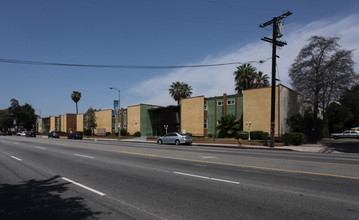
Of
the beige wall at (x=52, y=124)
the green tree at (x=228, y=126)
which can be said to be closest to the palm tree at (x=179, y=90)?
the green tree at (x=228, y=126)

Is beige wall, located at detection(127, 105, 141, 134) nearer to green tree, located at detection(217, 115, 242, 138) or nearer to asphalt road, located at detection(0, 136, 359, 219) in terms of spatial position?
green tree, located at detection(217, 115, 242, 138)

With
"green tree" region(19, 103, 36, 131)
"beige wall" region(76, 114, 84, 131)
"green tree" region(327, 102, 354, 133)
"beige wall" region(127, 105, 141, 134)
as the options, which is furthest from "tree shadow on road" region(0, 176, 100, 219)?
"green tree" region(19, 103, 36, 131)

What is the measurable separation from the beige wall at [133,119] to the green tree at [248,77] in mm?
20521

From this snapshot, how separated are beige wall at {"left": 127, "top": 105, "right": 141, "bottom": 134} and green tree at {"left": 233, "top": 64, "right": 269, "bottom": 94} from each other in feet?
67.3

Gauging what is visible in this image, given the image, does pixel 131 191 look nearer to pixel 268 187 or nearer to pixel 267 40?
pixel 268 187

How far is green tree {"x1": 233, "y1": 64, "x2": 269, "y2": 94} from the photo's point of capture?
46.9 metres

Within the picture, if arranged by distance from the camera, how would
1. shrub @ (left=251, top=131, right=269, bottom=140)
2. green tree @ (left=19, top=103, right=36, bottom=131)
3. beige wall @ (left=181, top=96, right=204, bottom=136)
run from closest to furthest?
shrub @ (left=251, top=131, right=269, bottom=140) < beige wall @ (left=181, top=96, right=204, bottom=136) < green tree @ (left=19, top=103, right=36, bottom=131)

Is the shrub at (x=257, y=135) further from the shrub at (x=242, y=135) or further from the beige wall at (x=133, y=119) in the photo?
the beige wall at (x=133, y=119)

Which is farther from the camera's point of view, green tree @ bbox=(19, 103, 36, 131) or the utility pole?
green tree @ bbox=(19, 103, 36, 131)

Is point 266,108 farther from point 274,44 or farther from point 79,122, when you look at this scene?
point 79,122

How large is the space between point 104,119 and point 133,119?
11.6 m

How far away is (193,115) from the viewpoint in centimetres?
3997

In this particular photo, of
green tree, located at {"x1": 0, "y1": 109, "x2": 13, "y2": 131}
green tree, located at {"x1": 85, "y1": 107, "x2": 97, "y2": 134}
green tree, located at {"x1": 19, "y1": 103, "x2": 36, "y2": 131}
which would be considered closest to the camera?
green tree, located at {"x1": 85, "y1": 107, "x2": 97, "y2": 134}

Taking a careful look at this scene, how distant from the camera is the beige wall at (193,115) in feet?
127
